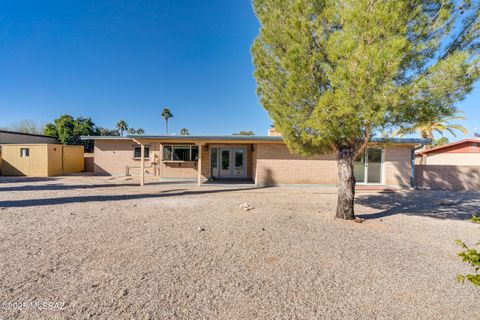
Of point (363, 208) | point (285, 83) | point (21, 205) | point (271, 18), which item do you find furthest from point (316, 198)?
point (21, 205)

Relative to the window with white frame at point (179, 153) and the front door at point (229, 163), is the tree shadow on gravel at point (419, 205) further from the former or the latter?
the window with white frame at point (179, 153)

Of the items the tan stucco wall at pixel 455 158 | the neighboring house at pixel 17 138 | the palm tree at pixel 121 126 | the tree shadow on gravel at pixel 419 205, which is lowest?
the tree shadow on gravel at pixel 419 205

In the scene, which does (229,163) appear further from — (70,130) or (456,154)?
(70,130)

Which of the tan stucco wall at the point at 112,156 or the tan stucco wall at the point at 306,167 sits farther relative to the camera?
the tan stucco wall at the point at 112,156

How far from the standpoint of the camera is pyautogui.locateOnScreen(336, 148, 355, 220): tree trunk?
598 centimetres

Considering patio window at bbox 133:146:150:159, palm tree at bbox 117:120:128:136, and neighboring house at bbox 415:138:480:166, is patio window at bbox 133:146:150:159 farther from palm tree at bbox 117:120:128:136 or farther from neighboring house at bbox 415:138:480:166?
palm tree at bbox 117:120:128:136

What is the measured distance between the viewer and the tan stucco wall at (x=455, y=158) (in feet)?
59.2

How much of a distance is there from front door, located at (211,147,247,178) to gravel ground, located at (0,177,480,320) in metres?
8.41

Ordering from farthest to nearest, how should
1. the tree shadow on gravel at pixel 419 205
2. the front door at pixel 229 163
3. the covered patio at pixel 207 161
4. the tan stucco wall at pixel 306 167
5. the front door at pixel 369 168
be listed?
1. the front door at pixel 229 163
2. the covered patio at pixel 207 161
3. the front door at pixel 369 168
4. the tan stucco wall at pixel 306 167
5. the tree shadow on gravel at pixel 419 205

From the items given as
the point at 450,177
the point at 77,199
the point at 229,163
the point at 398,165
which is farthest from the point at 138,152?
the point at 450,177

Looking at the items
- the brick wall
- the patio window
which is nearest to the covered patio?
the patio window

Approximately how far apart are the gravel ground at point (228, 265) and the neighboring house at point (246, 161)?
5.39 meters

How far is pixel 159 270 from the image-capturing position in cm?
324

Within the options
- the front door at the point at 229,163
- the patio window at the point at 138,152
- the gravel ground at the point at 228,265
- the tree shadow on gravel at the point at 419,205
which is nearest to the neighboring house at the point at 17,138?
the patio window at the point at 138,152
